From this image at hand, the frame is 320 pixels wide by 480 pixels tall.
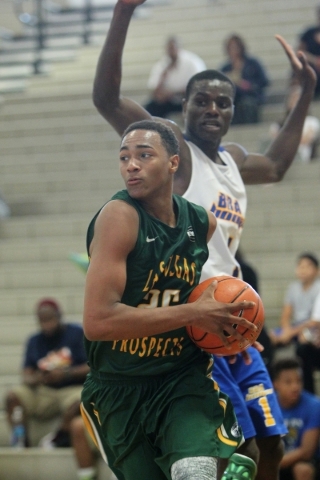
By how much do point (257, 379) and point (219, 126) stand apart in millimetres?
1249

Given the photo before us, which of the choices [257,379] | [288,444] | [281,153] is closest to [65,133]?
[288,444]

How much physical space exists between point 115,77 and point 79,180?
259 inches

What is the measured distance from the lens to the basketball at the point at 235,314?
364 centimetres

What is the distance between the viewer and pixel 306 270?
777 cm

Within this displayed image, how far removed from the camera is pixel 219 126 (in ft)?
14.6

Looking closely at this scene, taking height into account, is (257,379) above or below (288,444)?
above

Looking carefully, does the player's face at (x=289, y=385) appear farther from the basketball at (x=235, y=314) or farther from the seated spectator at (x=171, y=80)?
the seated spectator at (x=171, y=80)

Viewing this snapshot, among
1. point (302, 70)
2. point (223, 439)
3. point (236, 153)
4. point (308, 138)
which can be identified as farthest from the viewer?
point (308, 138)

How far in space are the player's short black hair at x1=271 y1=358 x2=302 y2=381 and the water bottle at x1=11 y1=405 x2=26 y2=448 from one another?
2141mm

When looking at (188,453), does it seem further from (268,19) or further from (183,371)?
(268,19)

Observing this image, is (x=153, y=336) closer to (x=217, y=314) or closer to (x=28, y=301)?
(x=217, y=314)

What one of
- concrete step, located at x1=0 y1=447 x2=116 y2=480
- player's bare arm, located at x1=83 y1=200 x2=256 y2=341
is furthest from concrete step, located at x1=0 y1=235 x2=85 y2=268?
player's bare arm, located at x1=83 y1=200 x2=256 y2=341

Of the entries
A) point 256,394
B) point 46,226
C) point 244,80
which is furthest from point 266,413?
point 244,80

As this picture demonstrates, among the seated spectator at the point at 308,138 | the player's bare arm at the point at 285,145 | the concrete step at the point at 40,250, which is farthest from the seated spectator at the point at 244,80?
Answer: the player's bare arm at the point at 285,145
